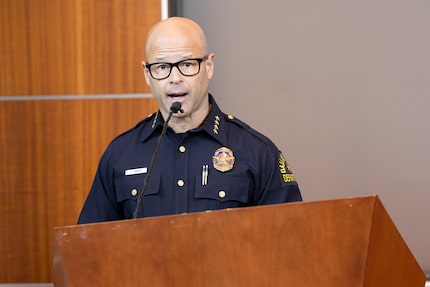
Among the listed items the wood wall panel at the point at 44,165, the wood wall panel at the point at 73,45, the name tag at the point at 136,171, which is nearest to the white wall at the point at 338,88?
the wood wall panel at the point at 73,45

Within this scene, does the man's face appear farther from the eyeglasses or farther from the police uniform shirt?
the police uniform shirt

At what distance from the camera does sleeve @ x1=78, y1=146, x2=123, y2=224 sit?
1.72m

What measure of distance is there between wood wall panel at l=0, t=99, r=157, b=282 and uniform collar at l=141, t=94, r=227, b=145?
2.32ft

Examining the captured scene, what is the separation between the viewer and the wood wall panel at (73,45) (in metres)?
2.41

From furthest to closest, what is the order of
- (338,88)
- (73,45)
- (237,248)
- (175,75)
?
1. (338,88)
2. (73,45)
3. (175,75)
4. (237,248)

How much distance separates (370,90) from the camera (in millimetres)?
2738

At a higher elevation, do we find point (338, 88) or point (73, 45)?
point (73, 45)

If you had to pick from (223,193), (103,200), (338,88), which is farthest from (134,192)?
(338,88)

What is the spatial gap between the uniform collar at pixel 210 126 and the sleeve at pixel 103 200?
124mm

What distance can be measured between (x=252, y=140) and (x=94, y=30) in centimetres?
98

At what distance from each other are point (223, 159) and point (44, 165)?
3.48 ft

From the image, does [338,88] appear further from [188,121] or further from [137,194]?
[137,194]

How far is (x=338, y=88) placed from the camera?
2.74 meters

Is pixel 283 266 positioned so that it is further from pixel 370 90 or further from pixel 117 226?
pixel 370 90
